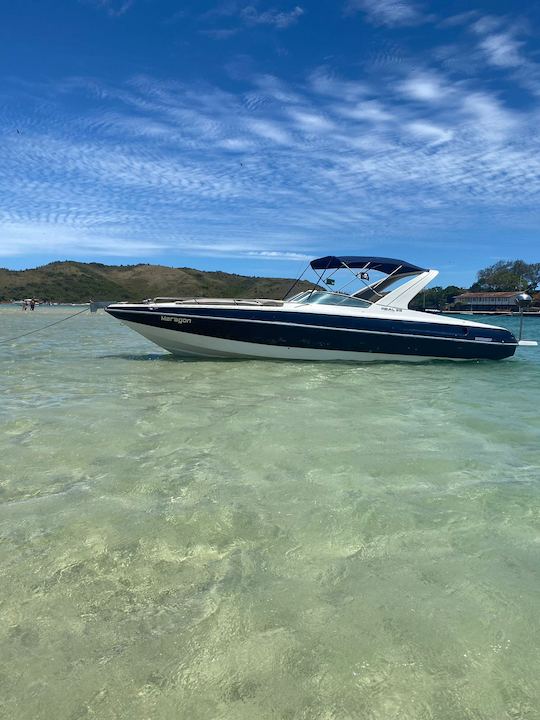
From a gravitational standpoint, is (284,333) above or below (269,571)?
above

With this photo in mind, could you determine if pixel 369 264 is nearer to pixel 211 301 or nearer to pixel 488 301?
pixel 211 301

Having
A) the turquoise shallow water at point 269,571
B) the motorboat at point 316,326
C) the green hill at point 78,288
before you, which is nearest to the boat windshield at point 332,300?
the motorboat at point 316,326

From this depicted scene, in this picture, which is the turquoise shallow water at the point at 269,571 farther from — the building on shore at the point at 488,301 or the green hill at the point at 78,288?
the green hill at the point at 78,288

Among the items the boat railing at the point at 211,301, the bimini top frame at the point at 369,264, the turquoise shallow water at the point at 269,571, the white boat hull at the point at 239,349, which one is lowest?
the turquoise shallow water at the point at 269,571

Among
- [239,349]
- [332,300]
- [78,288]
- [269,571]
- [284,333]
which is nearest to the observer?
[269,571]

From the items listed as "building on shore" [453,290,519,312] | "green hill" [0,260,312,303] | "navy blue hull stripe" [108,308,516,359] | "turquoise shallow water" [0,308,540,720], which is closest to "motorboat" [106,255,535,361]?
"navy blue hull stripe" [108,308,516,359]

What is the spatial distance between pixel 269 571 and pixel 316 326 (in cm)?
952

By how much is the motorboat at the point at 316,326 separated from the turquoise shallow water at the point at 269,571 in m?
6.00

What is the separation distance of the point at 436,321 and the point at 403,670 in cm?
1153

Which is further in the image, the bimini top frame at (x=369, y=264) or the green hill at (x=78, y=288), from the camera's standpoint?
the green hill at (x=78, y=288)

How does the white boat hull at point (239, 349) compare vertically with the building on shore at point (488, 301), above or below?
below

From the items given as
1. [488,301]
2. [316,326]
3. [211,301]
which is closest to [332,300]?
[316,326]

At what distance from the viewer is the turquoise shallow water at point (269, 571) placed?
75.9 inches

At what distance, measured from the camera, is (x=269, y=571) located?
2.76m
